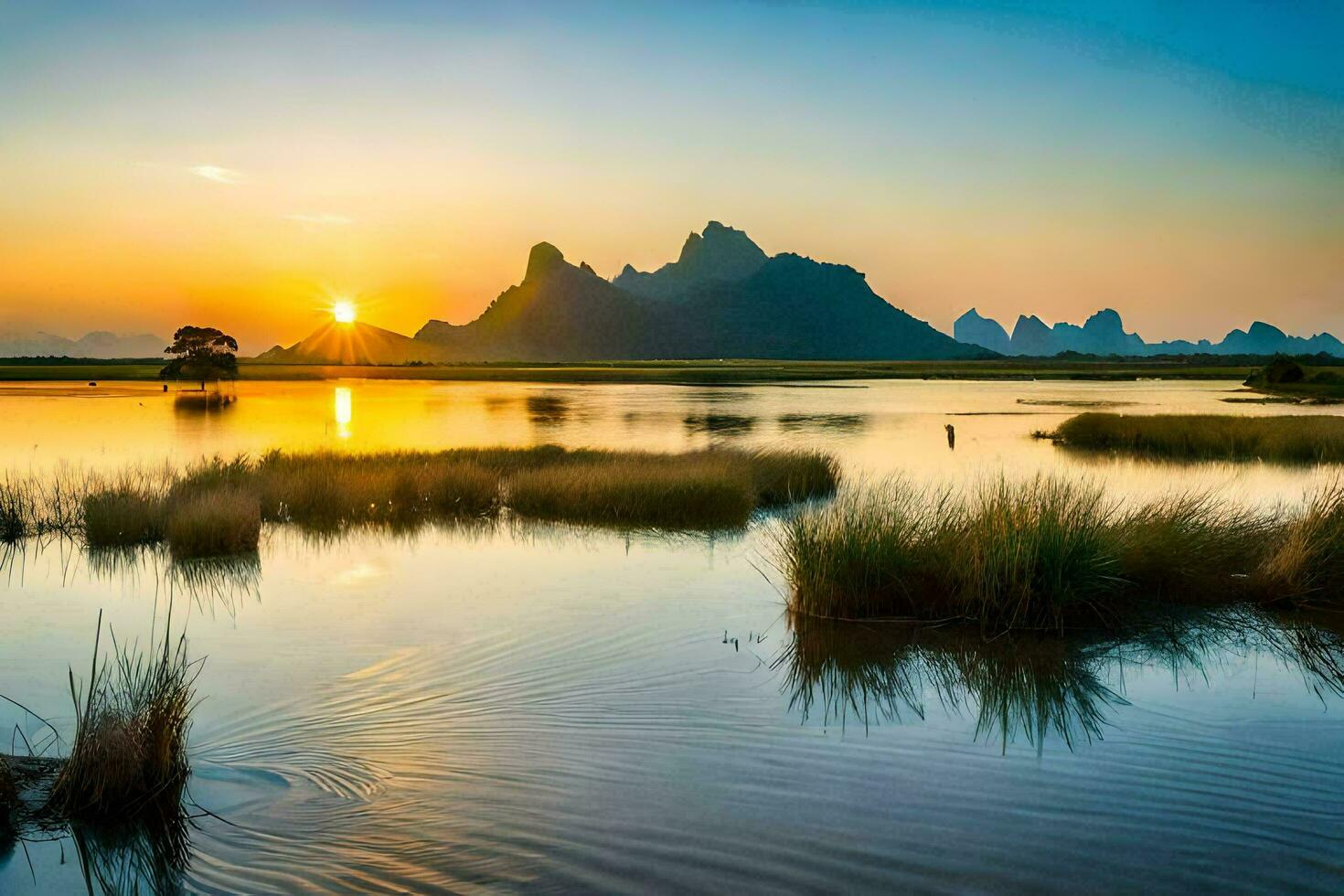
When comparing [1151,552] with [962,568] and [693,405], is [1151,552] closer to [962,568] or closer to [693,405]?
[962,568]

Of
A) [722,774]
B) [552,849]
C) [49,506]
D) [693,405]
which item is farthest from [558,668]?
[693,405]

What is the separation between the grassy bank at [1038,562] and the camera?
37.8 ft

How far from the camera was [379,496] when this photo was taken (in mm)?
21828

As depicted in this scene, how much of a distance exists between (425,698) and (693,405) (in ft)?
204

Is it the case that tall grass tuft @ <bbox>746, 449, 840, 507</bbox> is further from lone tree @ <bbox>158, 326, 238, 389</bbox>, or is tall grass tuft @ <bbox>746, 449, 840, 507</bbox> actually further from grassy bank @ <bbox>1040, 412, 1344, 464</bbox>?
lone tree @ <bbox>158, 326, 238, 389</bbox>

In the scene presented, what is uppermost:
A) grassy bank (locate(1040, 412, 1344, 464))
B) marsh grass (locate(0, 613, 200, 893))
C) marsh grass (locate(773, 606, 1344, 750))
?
grassy bank (locate(1040, 412, 1344, 464))

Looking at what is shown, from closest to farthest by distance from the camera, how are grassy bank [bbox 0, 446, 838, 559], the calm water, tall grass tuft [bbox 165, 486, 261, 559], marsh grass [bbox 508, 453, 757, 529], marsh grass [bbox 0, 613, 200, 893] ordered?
the calm water → marsh grass [bbox 0, 613, 200, 893] → tall grass tuft [bbox 165, 486, 261, 559] → grassy bank [bbox 0, 446, 838, 559] → marsh grass [bbox 508, 453, 757, 529]

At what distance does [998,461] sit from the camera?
3112cm

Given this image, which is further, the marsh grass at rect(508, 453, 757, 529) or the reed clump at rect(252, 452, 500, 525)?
the reed clump at rect(252, 452, 500, 525)

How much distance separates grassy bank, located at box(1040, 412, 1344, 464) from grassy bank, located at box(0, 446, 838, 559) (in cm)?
1468

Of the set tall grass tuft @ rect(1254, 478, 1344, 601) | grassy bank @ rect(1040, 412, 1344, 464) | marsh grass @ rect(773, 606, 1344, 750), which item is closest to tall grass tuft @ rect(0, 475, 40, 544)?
marsh grass @ rect(773, 606, 1344, 750)

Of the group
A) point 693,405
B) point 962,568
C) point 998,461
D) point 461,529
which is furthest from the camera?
point 693,405

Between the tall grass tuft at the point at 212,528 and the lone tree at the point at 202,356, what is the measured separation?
92.6 m

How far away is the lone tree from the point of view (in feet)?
338
